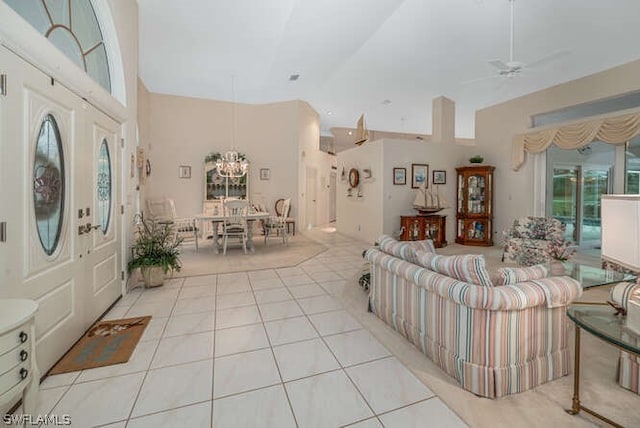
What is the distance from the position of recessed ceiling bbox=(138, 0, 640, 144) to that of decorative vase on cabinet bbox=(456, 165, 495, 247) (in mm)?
1733

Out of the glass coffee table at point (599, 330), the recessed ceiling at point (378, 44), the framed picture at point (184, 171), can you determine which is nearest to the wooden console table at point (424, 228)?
the recessed ceiling at point (378, 44)

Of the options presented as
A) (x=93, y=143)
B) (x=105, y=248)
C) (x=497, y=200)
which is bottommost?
(x=105, y=248)

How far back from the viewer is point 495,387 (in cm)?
166

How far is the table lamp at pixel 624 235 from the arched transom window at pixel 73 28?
343cm

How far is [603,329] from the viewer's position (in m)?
1.35

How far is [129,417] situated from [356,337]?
5.28 feet

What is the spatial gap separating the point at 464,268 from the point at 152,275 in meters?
3.52

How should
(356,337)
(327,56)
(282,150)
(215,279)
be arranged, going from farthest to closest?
(282,150), (327,56), (215,279), (356,337)

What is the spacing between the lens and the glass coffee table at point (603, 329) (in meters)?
1.24

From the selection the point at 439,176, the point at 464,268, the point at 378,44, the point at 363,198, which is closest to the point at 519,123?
the point at 439,176

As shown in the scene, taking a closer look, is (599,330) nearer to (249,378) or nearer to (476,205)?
(249,378)

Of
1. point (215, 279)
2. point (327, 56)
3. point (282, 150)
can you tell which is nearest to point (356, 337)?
point (215, 279)

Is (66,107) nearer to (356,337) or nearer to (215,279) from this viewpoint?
(215,279)

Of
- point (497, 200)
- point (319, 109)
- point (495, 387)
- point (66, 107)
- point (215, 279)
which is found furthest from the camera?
point (319, 109)
